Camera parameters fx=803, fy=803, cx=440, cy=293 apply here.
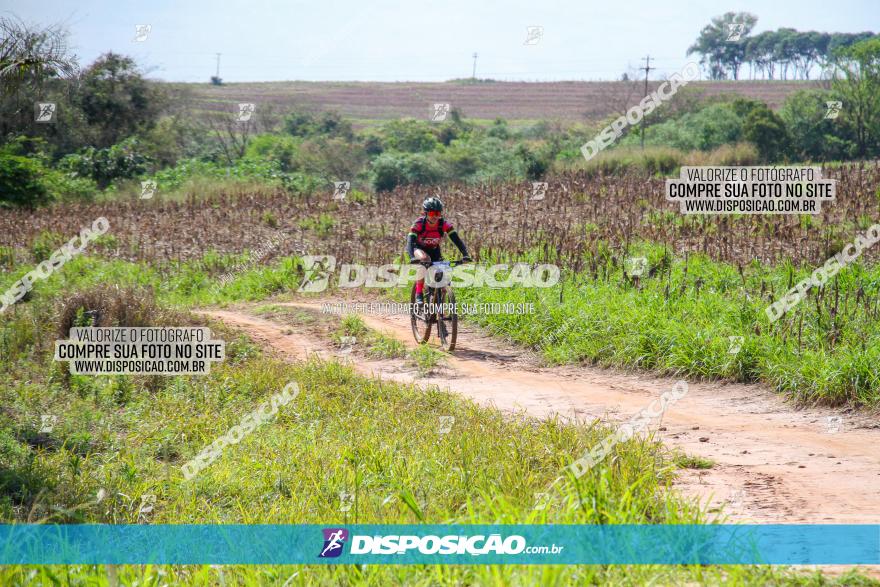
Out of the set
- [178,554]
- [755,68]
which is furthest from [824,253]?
[755,68]

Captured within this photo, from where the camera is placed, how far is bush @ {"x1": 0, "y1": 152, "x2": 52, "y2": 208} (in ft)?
63.0

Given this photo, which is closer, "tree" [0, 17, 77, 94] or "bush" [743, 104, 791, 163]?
"tree" [0, 17, 77, 94]


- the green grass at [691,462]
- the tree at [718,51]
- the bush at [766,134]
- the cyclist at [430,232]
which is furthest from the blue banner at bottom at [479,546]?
the tree at [718,51]

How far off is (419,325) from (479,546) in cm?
863

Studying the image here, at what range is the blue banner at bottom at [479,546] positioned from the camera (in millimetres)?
4461

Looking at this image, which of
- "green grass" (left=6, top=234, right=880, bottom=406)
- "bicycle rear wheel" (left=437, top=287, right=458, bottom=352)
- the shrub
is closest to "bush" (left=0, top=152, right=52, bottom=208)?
"green grass" (left=6, top=234, right=880, bottom=406)

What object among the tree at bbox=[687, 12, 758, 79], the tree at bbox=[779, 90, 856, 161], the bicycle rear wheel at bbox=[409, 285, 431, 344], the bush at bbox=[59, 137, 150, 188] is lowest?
the bicycle rear wheel at bbox=[409, 285, 431, 344]

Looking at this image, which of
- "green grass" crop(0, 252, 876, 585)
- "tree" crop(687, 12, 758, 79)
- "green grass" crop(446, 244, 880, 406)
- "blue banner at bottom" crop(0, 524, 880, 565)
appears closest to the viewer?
"blue banner at bottom" crop(0, 524, 880, 565)

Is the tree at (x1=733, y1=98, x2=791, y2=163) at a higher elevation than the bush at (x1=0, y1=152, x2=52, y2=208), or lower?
higher

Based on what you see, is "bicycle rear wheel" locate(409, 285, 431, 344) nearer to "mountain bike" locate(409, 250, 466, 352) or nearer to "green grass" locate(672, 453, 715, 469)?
"mountain bike" locate(409, 250, 466, 352)

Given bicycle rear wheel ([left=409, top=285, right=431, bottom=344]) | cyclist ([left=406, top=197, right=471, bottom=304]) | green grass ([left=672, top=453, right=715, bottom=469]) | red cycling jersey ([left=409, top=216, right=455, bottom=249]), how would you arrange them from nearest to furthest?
green grass ([left=672, top=453, right=715, bottom=469]), cyclist ([left=406, top=197, right=471, bottom=304]), red cycling jersey ([left=409, top=216, right=455, bottom=249]), bicycle rear wheel ([left=409, top=285, right=431, bottom=344])

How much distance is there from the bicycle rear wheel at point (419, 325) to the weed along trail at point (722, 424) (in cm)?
18

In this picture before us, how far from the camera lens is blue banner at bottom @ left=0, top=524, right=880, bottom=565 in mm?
4461

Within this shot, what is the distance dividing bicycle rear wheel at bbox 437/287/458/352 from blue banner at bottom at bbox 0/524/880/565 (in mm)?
6534
